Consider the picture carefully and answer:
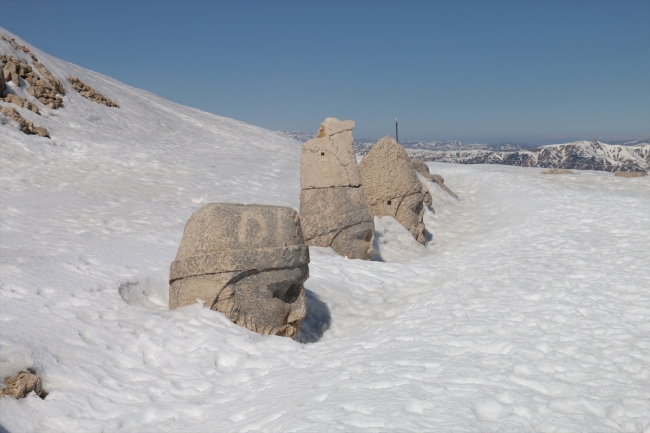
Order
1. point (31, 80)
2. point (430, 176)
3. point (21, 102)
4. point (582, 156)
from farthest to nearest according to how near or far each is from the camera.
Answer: point (582, 156) < point (31, 80) < point (430, 176) < point (21, 102)

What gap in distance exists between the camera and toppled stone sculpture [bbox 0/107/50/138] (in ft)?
54.0

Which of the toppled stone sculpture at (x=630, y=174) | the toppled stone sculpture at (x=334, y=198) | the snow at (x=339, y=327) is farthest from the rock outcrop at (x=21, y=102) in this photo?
the toppled stone sculpture at (x=630, y=174)

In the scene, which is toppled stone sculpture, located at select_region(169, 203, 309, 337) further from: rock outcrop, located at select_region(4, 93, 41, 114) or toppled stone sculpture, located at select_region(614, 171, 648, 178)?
toppled stone sculpture, located at select_region(614, 171, 648, 178)

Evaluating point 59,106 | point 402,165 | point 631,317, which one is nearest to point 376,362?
point 631,317

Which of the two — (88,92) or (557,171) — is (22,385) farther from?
(557,171)

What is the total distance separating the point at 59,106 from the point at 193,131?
6.48 meters

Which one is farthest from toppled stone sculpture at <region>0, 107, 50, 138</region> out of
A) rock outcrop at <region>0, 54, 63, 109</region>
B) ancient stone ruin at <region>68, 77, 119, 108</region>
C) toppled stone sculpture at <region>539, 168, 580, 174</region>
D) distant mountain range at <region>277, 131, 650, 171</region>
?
toppled stone sculpture at <region>539, 168, 580, 174</region>

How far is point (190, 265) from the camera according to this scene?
6660mm

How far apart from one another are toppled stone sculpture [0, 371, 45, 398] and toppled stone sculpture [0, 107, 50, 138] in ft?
45.1

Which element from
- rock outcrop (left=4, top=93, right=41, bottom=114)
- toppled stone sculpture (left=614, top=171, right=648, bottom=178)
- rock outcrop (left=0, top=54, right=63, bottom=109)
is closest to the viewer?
rock outcrop (left=4, top=93, right=41, bottom=114)

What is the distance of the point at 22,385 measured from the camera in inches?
181

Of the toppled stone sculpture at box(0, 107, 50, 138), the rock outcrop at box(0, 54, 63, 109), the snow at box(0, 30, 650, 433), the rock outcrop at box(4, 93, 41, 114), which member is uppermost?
the rock outcrop at box(0, 54, 63, 109)

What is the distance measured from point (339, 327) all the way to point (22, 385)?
13.7ft

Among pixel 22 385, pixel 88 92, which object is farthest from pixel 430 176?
pixel 22 385
